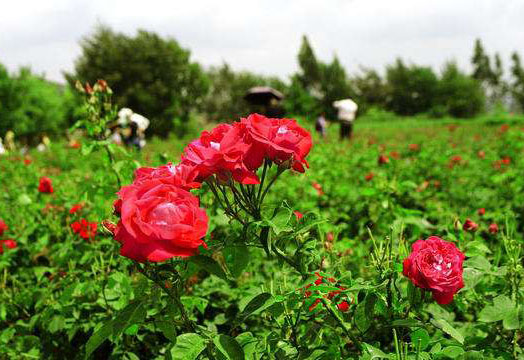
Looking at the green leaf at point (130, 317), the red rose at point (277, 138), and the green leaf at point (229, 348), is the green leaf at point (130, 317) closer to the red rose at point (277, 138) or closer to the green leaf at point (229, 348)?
the green leaf at point (229, 348)

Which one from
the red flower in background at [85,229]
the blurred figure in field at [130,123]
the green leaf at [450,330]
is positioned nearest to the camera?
the green leaf at [450,330]

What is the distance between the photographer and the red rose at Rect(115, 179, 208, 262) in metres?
0.77

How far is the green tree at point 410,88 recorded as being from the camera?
Answer: 4322 centimetres

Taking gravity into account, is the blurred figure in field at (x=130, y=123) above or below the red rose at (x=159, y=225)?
below

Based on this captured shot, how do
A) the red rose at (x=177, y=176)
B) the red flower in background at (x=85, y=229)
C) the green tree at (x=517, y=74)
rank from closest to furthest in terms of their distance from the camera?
1. the red rose at (x=177, y=176)
2. the red flower in background at (x=85, y=229)
3. the green tree at (x=517, y=74)

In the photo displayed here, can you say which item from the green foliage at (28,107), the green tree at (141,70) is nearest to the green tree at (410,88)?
the green tree at (141,70)

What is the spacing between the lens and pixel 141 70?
30.2 metres

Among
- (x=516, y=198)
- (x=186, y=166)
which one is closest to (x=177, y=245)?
(x=186, y=166)

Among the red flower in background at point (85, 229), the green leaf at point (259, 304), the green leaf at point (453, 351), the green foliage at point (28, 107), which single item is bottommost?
the green foliage at point (28, 107)

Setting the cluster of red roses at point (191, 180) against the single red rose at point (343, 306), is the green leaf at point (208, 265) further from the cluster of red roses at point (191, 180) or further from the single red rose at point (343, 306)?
the single red rose at point (343, 306)

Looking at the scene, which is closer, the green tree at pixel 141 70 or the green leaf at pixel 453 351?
the green leaf at pixel 453 351

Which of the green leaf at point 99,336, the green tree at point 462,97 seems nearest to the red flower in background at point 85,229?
the green leaf at point 99,336

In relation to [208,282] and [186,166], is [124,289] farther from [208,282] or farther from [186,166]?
[186,166]

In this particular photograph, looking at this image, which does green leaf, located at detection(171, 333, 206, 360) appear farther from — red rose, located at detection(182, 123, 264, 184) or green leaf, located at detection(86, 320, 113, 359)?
red rose, located at detection(182, 123, 264, 184)
